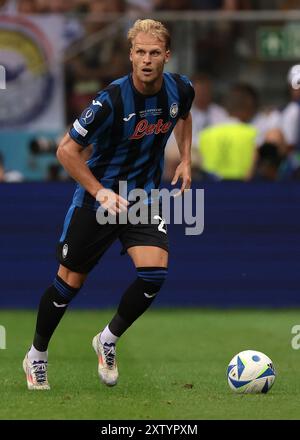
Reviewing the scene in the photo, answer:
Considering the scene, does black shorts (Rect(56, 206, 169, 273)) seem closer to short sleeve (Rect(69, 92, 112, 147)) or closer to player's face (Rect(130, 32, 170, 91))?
short sleeve (Rect(69, 92, 112, 147))

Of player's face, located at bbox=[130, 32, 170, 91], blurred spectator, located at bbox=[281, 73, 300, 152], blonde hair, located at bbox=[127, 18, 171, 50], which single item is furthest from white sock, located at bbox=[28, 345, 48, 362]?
blurred spectator, located at bbox=[281, 73, 300, 152]

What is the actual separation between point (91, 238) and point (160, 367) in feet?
5.23

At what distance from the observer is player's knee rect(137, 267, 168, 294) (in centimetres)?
773

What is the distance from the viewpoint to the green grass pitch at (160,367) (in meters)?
6.99

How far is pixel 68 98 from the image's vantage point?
14.1 metres

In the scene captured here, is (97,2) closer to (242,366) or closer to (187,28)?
(187,28)

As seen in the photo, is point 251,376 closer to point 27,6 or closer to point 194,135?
point 194,135

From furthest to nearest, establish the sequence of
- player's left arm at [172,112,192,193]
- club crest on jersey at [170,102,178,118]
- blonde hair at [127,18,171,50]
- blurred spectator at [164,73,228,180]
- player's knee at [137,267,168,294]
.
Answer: blurred spectator at [164,73,228,180]
player's left arm at [172,112,192,193]
club crest on jersey at [170,102,178,118]
player's knee at [137,267,168,294]
blonde hair at [127,18,171,50]

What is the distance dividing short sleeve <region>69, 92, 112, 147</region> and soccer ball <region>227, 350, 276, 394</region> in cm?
171

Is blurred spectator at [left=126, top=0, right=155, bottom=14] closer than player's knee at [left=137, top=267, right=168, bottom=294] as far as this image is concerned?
No

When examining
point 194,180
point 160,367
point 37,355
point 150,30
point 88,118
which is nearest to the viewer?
point 88,118

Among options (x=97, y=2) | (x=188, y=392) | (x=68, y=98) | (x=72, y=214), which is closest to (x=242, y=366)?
(x=188, y=392)

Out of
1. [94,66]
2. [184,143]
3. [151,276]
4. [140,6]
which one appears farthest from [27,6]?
[151,276]

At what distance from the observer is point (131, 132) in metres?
7.77
